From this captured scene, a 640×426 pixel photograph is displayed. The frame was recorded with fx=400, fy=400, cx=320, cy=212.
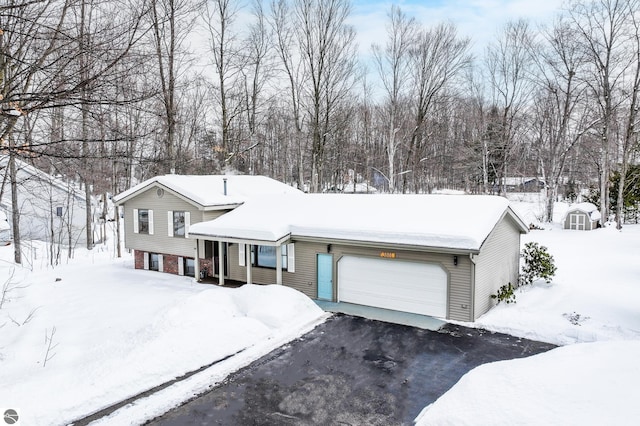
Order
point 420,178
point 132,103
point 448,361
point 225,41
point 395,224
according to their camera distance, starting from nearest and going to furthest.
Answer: point 132,103 → point 448,361 → point 395,224 → point 225,41 → point 420,178

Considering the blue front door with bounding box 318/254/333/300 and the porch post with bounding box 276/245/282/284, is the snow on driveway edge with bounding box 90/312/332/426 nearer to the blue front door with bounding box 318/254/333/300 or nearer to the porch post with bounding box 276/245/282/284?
the blue front door with bounding box 318/254/333/300

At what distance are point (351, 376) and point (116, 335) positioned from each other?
19.1 ft

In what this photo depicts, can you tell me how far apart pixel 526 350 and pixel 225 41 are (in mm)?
22434

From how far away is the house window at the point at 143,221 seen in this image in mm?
17656

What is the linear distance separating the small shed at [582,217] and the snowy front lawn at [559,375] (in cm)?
1572

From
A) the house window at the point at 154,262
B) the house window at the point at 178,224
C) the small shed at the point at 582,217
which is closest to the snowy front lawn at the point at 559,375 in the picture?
the house window at the point at 178,224

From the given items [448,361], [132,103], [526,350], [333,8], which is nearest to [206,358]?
[448,361]

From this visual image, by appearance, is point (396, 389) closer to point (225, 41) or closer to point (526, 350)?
point (526, 350)

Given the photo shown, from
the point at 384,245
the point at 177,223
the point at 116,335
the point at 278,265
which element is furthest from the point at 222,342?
the point at 177,223

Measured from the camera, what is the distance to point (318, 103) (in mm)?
26234

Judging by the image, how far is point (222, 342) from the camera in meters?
9.39

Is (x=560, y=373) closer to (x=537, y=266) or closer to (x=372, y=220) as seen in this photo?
(x=372, y=220)

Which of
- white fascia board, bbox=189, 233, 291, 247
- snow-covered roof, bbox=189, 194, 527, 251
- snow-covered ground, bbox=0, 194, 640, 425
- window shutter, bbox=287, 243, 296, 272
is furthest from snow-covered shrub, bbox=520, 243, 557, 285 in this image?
white fascia board, bbox=189, 233, 291, 247

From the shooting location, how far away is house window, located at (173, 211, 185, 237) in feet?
54.4
